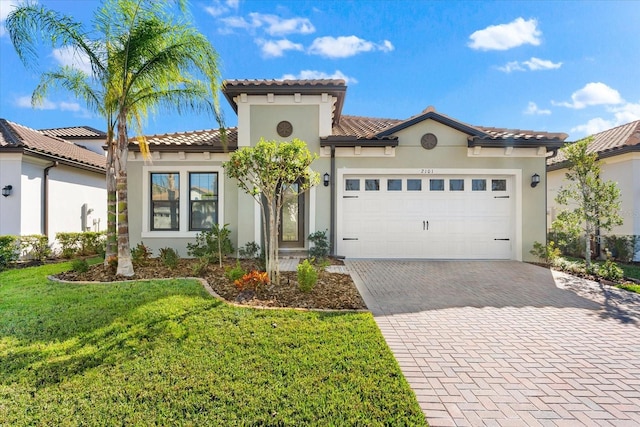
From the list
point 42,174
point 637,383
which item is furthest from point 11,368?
point 42,174

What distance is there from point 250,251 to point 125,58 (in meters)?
5.90

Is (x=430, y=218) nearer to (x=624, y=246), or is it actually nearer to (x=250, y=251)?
(x=250, y=251)

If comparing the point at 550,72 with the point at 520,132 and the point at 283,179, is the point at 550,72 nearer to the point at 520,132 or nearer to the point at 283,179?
the point at 520,132

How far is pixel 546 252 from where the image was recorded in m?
9.21

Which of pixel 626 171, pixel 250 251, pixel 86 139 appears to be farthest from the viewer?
pixel 86 139

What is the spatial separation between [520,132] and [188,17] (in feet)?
35.3

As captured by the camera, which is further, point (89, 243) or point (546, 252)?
point (89, 243)

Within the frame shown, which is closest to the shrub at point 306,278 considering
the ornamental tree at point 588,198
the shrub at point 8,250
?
the ornamental tree at point 588,198

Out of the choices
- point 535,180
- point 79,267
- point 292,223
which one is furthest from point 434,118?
point 79,267

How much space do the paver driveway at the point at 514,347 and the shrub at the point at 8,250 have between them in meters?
10.8

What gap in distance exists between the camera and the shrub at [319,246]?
912cm

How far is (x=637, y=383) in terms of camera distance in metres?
3.11

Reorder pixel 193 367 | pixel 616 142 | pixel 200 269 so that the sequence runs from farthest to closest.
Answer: pixel 616 142
pixel 200 269
pixel 193 367

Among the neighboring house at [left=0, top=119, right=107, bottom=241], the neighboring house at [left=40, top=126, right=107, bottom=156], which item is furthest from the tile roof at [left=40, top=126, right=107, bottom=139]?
the neighboring house at [left=0, top=119, right=107, bottom=241]
